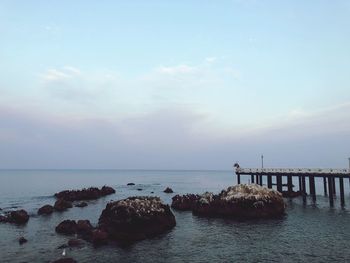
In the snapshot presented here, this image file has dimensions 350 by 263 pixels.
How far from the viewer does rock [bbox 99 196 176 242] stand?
41.1 meters

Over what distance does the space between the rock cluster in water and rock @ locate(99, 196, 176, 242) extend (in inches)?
492

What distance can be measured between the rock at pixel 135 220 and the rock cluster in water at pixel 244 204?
1251 centimetres

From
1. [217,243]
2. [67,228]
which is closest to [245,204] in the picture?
[217,243]

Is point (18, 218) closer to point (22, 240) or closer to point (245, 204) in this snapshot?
point (22, 240)

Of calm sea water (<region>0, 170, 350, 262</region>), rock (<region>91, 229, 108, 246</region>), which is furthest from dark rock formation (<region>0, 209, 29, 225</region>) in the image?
rock (<region>91, 229, 108, 246</region>)

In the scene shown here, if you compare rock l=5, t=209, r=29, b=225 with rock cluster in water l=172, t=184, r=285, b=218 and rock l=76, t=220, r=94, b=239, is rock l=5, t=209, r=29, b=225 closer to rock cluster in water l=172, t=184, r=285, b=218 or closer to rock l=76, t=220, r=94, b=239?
rock l=76, t=220, r=94, b=239

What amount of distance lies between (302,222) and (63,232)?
3439cm

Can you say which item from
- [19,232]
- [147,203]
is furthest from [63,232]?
[147,203]

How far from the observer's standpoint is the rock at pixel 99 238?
37.3m

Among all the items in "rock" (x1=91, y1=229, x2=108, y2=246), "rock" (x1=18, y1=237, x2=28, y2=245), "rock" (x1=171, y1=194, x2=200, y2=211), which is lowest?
"rock" (x1=18, y1=237, x2=28, y2=245)

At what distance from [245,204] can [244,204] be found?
6.6 inches

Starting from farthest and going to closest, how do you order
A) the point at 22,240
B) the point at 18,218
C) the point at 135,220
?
the point at 18,218, the point at 135,220, the point at 22,240

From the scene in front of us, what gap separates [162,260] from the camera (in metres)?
31.9

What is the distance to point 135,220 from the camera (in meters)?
43.2
